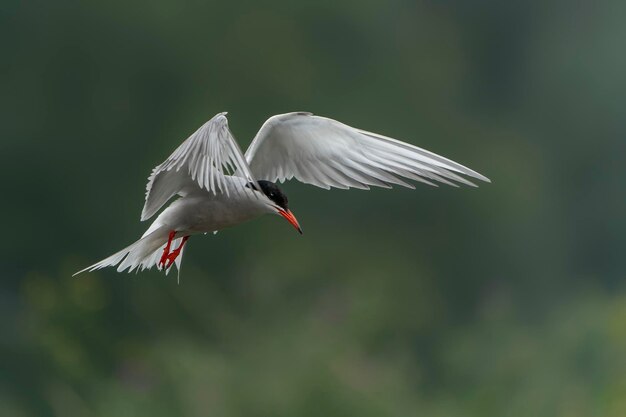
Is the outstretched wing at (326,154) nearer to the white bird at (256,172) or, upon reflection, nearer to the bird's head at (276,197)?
the white bird at (256,172)

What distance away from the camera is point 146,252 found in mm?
1861

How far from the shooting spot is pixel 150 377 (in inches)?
168

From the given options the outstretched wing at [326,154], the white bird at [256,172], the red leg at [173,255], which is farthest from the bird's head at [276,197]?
the red leg at [173,255]

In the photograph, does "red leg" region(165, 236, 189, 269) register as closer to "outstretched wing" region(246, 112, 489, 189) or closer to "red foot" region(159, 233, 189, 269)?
"red foot" region(159, 233, 189, 269)

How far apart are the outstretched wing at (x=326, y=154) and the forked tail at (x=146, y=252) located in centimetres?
25

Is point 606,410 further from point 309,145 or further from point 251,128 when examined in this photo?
point 309,145

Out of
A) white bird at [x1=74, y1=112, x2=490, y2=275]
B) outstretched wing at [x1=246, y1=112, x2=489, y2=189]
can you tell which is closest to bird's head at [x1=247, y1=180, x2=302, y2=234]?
white bird at [x1=74, y1=112, x2=490, y2=275]

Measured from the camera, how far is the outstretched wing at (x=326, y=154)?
71.4 inches

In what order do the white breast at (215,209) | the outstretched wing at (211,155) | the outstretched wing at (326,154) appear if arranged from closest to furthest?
the outstretched wing at (211,155), the white breast at (215,209), the outstretched wing at (326,154)

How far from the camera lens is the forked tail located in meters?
1.74

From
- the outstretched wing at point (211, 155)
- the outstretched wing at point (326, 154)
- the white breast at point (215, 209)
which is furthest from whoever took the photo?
the outstretched wing at point (326, 154)

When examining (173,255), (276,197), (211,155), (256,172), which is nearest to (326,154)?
(256,172)

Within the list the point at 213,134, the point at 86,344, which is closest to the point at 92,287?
the point at 86,344

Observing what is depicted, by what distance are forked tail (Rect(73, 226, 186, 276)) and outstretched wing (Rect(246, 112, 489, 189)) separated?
25cm
